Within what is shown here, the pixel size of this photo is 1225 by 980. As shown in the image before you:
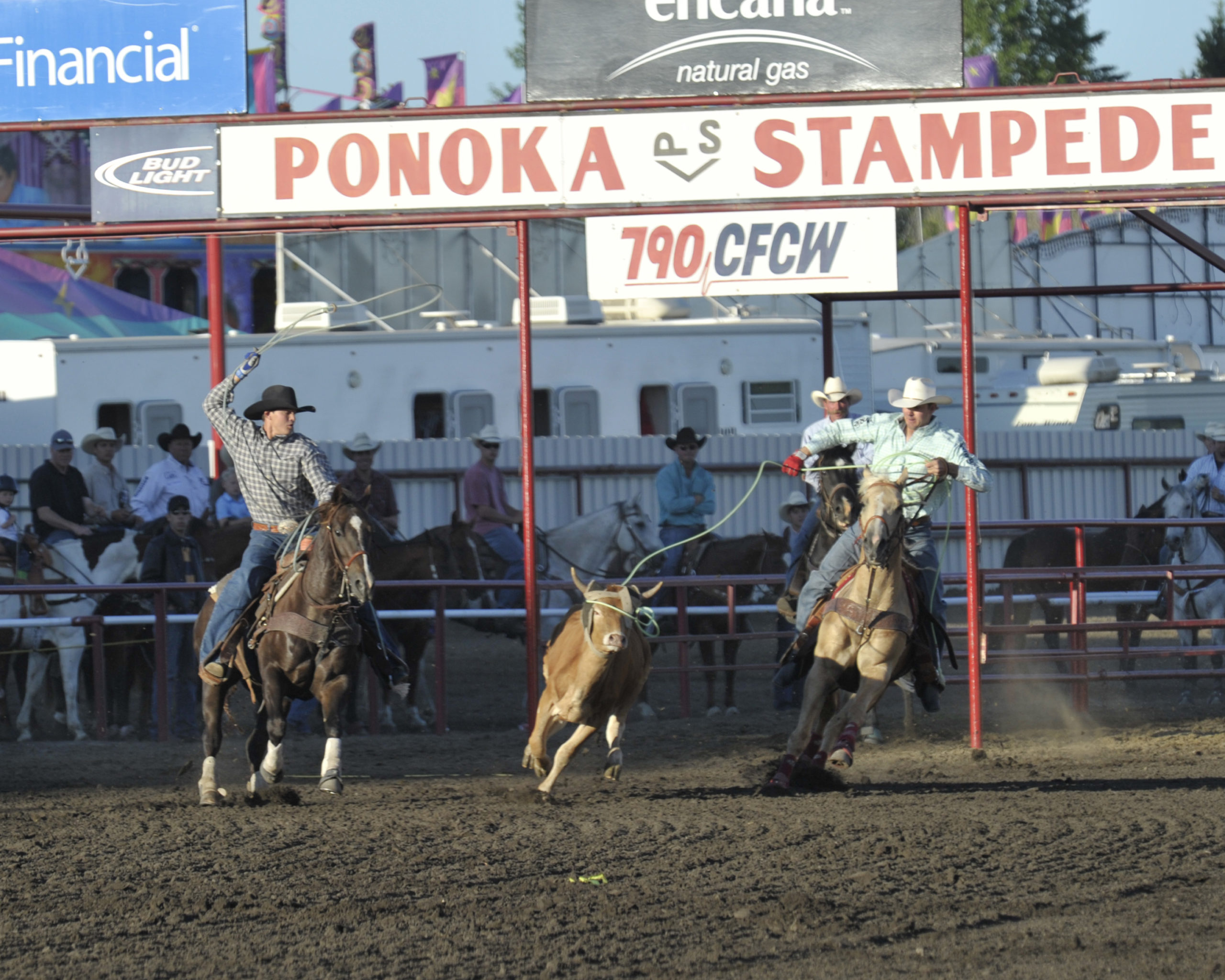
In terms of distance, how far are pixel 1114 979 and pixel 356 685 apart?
891 cm

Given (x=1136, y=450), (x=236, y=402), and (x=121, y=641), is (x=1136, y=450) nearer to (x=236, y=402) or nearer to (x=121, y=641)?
(x=236, y=402)

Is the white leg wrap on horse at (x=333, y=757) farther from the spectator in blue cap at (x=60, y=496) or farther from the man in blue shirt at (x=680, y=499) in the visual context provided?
the man in blue shirt at (x=680, y=499)

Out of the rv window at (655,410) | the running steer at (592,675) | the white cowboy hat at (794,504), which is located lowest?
the running steer at (592,675)

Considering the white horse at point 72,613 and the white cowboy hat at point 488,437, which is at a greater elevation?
the white cowboy hat at point 488,437

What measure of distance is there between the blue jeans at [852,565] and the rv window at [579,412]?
11.5 m

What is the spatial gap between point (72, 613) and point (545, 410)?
9.10 metres

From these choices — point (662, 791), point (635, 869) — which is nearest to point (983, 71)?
point (662, 791)

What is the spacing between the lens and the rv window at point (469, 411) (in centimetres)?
2073

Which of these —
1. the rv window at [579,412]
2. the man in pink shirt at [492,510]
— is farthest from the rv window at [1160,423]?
the man in pink shirt at [492,510]

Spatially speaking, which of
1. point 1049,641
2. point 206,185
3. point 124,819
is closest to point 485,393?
point 1049,641

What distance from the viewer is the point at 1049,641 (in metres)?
15.1

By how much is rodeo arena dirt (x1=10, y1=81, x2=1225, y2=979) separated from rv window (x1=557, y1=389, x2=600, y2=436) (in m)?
5.46

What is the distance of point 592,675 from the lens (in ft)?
27.9

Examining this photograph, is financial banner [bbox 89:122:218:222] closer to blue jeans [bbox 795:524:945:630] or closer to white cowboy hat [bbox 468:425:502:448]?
blue jeans [bbox 795:524:945:630]
